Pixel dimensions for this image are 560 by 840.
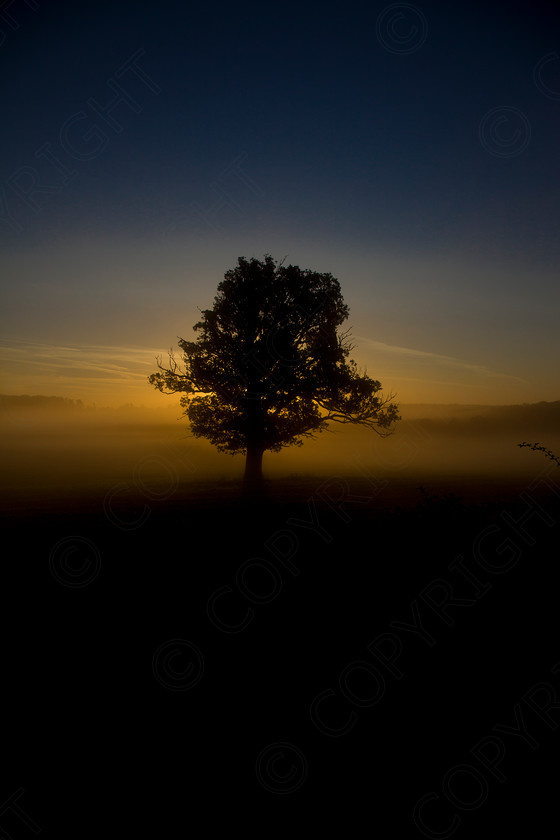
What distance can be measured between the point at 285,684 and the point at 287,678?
0.42 ft

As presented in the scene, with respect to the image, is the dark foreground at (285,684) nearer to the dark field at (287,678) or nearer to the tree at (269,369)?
the dark field at (287,678)

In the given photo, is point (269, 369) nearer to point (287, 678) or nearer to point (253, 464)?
point (253, 464)

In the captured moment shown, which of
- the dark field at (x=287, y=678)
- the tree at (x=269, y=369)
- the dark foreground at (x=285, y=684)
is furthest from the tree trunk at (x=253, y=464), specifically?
the dark foreground at (x=285, y=684)

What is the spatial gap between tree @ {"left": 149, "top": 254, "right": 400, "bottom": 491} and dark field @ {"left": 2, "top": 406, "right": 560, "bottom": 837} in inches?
578

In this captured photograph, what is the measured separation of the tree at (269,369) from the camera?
26234 millimetres

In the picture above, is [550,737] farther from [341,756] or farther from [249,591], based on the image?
[249,591]

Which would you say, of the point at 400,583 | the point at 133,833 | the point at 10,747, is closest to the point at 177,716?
the point at 133,833

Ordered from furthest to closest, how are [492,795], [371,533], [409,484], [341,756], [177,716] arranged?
[409,484]
[371,533]
[177,716]
[341,756]
[492,795]

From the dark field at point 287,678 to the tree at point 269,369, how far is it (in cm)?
1467

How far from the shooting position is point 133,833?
12.9 feet

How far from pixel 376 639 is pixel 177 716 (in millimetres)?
3418

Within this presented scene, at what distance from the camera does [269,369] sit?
26.1m

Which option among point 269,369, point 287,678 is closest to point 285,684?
point 287,678

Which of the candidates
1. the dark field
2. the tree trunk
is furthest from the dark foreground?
the tree trunk
